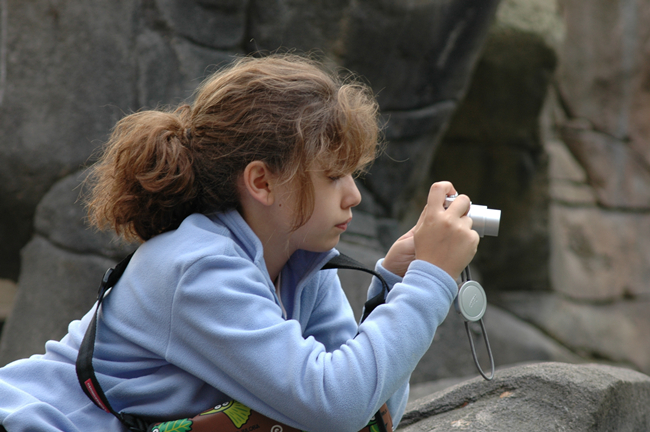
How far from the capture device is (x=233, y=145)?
1062 millimetres

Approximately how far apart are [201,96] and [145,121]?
0.36 feet

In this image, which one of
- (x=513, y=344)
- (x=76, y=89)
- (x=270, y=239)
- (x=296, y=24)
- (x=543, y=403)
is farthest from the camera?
(x=513, y=344)

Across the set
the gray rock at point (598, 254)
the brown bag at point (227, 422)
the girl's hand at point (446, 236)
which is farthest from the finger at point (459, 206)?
the gray rock at point (598, 254)

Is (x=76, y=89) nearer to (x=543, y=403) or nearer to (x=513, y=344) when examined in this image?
(x=543, y=403)

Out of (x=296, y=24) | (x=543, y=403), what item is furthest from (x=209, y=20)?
(x=543, y=403)

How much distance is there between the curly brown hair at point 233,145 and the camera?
1049mm

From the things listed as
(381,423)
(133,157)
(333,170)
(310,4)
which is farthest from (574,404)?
(310,4)

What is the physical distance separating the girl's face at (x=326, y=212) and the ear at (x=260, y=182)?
0.04 m

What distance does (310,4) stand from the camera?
304cm

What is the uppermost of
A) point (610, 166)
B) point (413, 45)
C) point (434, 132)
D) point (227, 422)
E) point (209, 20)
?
point (227, 422)

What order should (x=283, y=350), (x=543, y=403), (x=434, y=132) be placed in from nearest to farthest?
(x=283, y=350)
(x=543, y=403)
(x=434, y=132)

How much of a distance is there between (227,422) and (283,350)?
5.8 inches

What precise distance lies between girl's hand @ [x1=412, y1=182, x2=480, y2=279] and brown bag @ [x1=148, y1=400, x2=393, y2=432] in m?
0.35

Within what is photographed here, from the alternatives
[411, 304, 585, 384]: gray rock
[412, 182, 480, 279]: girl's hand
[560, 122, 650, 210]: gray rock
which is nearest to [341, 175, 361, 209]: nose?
[412, 182, 480, 279]: girl's hand
